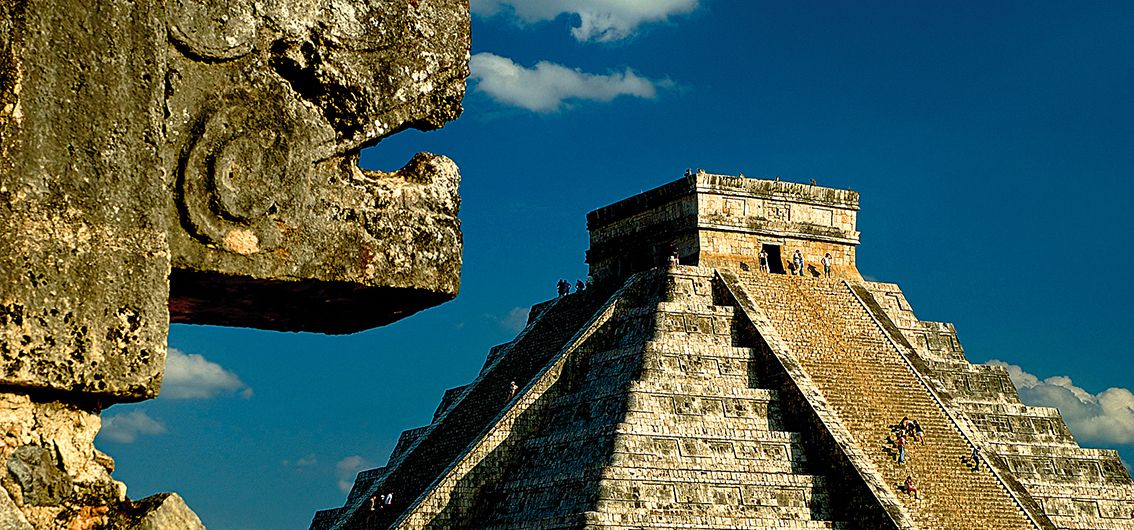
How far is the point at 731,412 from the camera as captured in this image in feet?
112

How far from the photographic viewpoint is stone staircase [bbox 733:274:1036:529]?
111 feet

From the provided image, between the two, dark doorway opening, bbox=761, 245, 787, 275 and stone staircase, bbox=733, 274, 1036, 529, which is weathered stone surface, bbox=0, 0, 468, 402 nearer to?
stone staircase, bbox=733, 274, 1036, 529

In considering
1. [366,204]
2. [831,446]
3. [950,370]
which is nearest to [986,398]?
[950,370]

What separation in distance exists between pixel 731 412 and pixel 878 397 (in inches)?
192

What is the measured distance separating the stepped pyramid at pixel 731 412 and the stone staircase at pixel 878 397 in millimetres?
65

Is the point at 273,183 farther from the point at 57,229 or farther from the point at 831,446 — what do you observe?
the point at 831,446

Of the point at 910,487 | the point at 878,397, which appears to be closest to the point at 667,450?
the point at 910,487

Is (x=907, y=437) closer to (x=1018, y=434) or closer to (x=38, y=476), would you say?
(x=1018, y=434)

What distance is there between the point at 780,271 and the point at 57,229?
3857cm

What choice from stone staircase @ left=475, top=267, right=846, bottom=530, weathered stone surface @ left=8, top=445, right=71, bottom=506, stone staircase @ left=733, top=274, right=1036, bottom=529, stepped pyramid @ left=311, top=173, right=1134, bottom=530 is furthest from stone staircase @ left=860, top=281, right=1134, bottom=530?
weathered stone surface @ left=8, top=445, right=71, bottom=506

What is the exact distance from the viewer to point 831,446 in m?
33.2

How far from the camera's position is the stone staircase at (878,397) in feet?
111

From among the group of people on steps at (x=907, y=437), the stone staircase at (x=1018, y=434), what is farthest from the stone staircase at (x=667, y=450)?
the stone staircase at (x=1018, y=434)

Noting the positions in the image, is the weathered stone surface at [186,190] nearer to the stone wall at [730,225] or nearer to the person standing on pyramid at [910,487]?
the person standing on pyramid at [910,487]
